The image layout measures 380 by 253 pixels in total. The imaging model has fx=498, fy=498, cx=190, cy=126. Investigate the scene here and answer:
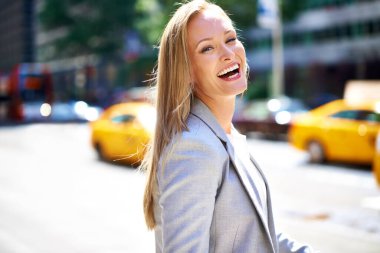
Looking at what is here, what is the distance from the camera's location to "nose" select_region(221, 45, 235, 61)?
69.7 inches

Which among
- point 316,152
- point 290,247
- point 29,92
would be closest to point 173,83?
point 290,247

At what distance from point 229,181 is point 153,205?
1.21ft

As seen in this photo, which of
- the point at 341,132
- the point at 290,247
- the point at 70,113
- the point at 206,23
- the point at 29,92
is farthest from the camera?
the point at 70,113

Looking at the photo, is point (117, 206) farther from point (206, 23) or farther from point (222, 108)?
point (206, 23)

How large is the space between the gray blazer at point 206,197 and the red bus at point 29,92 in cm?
2977

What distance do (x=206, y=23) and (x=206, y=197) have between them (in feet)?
2.02

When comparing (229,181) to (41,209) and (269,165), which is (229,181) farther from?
(269,165)

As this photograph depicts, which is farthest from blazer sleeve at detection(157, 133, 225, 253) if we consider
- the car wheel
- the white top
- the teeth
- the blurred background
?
the car wheel

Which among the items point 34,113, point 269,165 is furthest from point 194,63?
point 34,113

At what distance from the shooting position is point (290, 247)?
1965 millimetres

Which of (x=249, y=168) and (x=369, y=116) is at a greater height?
(x=249, y=168)

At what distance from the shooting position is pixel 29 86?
29.9 metres

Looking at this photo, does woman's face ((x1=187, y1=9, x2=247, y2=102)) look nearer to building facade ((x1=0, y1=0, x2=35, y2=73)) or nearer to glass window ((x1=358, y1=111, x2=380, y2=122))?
glass window ((x1=358, y1=111, x2=380, y2=122))

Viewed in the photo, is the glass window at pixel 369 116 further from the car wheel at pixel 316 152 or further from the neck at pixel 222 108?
the neck at pixel 222 108
